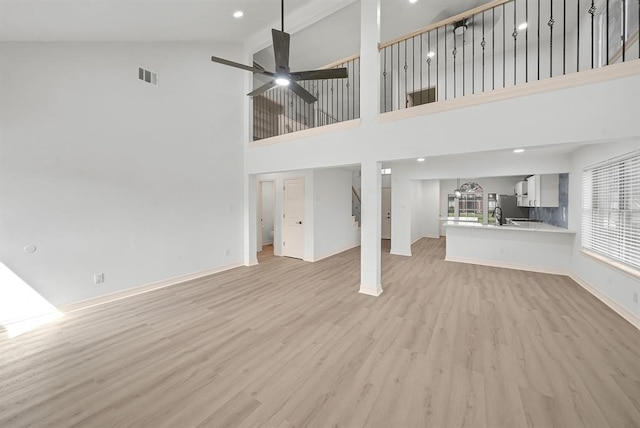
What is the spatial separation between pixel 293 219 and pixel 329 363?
4.53m

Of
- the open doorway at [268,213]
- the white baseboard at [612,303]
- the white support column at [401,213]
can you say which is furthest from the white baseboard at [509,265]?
the open doorway at [268,213]

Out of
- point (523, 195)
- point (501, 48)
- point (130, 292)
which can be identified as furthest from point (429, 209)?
point (130, 292)

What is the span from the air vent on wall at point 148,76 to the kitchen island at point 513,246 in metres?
6.75

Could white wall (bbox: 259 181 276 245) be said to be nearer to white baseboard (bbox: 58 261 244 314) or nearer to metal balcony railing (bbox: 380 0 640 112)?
white baseboard (bbox: 58 261 244 314)

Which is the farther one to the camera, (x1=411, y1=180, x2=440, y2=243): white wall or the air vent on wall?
(x1=411, y1=180, x2=440, y2=243): white wall

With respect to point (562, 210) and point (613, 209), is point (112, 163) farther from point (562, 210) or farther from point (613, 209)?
point (562, 210)

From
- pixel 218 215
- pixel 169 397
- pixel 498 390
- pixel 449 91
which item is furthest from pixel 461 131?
pixel 449 91

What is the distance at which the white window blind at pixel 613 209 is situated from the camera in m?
3.16

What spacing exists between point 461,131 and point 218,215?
4579 mm

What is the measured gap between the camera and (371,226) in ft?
13.0

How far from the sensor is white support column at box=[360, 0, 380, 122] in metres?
3.89

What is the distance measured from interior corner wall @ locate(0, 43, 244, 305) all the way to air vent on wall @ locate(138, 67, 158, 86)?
73mm

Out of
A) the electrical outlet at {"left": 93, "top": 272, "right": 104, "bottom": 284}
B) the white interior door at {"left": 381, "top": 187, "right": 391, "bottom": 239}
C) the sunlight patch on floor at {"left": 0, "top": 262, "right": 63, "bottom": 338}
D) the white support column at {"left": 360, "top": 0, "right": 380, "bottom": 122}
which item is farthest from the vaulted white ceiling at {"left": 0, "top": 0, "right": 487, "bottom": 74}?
the white interior door at {"left": 381, "top": 187, "right": 391, "bottom": 239}

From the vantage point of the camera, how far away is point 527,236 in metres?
5.28
